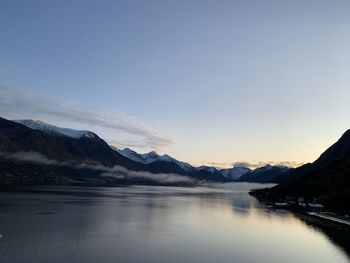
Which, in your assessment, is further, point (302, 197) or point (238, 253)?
point (302, 197)

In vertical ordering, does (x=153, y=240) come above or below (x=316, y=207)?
below

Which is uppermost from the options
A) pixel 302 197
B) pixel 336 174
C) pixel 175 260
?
pixel 336 174

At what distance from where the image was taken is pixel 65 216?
340 feet

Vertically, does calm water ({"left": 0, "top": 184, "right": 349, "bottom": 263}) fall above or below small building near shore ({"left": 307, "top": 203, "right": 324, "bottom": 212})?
below

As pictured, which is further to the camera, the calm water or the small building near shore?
the small building near shore

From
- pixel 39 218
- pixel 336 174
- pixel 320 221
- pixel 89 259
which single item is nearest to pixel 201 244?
pixel 89 259

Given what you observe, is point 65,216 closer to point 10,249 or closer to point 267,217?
point 10,249

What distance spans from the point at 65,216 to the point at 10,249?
47.7 m

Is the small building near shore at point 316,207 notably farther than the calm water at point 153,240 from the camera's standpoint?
Yes

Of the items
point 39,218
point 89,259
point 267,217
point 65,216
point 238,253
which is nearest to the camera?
point 89,259

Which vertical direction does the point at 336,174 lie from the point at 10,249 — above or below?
above

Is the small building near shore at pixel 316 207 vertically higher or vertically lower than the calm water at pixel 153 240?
higher

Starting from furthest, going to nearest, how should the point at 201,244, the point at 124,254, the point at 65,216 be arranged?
the point at 65,216, the point at 201,244, the point at 124,254

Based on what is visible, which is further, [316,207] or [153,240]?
[316,207]
